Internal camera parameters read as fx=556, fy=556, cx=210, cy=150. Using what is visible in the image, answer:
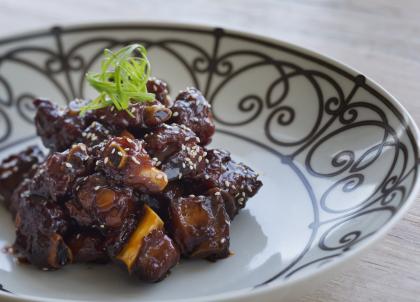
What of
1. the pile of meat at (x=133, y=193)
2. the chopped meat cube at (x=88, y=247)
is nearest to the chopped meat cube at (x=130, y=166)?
the pile of meat at (x=133, y=193)

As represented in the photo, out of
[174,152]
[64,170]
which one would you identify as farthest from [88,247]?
[174,152]

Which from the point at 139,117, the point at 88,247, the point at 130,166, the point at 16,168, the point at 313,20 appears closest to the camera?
the point at 130,166

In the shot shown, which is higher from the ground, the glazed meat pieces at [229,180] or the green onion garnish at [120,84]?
the green onion garnish at [120,84]

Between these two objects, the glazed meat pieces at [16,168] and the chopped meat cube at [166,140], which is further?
the glazed meat pieces at [16,168]

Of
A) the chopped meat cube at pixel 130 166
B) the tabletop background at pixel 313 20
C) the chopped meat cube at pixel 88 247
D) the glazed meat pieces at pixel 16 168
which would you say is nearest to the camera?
the chopped meat cube at pixel 130 166

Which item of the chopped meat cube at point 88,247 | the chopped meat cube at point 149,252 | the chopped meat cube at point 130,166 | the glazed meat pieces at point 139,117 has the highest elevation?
the glazed meat pieces at point 139,117

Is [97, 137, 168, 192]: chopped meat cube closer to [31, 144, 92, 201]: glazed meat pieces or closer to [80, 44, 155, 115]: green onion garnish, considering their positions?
[31, 144, 92, 201]: glazed meat pieces

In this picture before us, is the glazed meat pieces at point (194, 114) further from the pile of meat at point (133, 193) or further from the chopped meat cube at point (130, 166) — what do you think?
the chopped meat cube at point (130, 166)

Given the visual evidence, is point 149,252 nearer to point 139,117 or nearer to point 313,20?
point 139,117
